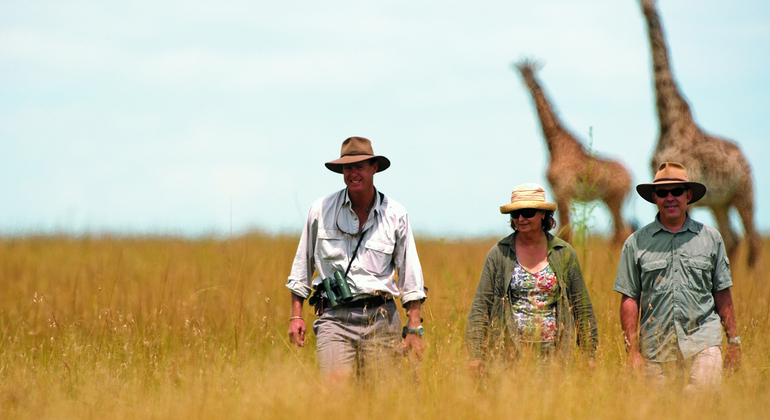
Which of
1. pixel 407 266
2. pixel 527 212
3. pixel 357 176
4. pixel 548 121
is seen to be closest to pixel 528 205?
pixel 527 212

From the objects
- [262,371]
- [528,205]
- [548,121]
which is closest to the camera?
[528,205]

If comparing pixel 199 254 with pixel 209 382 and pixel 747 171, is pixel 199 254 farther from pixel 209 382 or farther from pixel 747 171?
pixel 747 171

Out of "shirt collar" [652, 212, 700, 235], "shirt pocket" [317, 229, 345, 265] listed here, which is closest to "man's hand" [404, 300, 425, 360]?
"shirt pocket" [317, 229, 345, 265]

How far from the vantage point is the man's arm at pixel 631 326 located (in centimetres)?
414

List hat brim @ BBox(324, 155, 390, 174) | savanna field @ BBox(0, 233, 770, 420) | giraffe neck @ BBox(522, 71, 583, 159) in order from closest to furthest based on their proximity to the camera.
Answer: savanna field @ BBox(0, 233, 770, 420), hat brim @ BBox(324, 155, 390, 174), giraffe neck @ BBox(522, 71, 583, 159)

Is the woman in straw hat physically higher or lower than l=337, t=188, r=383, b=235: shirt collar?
lower

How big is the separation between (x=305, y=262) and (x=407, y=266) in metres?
0.66

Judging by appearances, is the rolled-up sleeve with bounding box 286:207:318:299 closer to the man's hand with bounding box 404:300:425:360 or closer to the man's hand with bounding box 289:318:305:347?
the man's hand with bounding box 289:318:305:347

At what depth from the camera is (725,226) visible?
36.8ft

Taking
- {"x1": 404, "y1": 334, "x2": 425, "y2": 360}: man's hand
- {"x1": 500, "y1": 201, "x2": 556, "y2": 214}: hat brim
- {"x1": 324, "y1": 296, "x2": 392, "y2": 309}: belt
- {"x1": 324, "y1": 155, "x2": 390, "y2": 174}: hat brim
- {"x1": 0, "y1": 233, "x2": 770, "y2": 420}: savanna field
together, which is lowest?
{"x1": 0, "y1": 233, "x2": 770, "y2": 420}: savanna field

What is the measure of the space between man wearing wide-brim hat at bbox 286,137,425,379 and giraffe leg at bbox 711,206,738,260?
843 cm

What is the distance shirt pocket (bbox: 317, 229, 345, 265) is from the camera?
438 cm

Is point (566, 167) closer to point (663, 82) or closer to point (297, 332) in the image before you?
point (663, 82)

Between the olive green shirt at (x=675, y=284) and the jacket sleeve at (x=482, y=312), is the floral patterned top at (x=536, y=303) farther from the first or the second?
the olive green shirt at (x=675, y=284)
